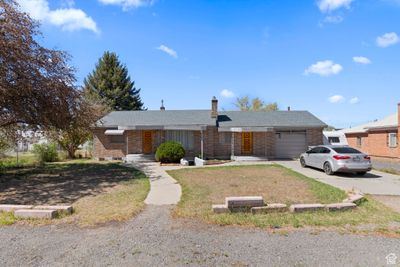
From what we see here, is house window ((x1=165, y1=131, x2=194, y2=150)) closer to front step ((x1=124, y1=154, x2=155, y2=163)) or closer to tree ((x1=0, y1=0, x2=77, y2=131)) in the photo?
front step ((x1=124, y1=154, x2=155, y2=163))

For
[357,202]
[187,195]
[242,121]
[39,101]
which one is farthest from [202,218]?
[242,121]

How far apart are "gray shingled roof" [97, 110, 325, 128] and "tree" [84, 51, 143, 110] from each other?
1991 centimetres

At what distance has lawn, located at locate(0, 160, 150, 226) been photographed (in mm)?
6074

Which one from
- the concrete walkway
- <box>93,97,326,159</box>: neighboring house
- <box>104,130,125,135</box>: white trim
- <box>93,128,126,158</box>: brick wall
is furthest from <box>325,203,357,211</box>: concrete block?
<box>93,128,126,158</box>: brick wall

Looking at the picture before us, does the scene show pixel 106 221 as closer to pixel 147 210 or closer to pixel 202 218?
pixel 147 210

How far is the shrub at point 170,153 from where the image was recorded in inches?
651

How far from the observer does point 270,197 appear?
7.71 m

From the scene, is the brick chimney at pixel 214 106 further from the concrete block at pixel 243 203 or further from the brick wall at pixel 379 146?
the brick wall at pixel 379 146

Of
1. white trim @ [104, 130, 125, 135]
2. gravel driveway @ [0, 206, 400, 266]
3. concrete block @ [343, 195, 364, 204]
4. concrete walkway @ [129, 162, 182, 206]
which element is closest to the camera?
gravel driveway @ [0, 206, 400, 266]

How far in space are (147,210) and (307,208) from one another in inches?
154

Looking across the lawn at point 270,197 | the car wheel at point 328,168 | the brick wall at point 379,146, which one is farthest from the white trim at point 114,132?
the brick wall at point 379,146

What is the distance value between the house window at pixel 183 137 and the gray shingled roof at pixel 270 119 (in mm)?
2530

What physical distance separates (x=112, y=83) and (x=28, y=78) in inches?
1292

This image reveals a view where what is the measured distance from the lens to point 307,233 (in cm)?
496
